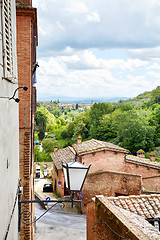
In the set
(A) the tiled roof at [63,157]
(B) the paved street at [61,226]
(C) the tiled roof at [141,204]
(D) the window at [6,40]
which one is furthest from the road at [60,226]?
(D) the window at [6,40]

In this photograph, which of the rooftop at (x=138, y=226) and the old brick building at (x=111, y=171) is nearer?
the rooftop at (x=138, y=226)

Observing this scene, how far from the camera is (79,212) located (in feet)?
56.3

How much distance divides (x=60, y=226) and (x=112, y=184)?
410 centimetres

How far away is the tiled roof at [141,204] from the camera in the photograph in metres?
7.99

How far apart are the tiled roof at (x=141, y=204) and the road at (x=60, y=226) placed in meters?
6.08

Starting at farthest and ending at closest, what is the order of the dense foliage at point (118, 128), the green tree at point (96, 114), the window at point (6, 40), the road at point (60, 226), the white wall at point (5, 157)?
the green tree at point (96, 114)
the dense foliage at point (118, 128)
the road at point (60, 226)
the window at point (6, 40)
the white wall at point (5, 157)

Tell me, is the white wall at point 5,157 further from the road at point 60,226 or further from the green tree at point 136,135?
the green tree at point 136,135

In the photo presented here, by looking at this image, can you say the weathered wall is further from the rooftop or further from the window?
the window

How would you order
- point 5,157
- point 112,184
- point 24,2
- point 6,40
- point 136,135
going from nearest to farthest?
point 5,157 → point 6,40 → point 24,2 → point 112,184 → point 136,135

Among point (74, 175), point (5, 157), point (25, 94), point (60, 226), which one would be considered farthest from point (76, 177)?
point (60, 226)

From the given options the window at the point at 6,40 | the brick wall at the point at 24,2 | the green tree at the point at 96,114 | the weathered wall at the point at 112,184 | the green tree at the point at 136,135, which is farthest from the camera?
the green tree at the point at 96,114

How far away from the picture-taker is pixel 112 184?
1579 centimetres

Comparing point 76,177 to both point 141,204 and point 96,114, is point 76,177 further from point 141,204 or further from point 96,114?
point 96,114

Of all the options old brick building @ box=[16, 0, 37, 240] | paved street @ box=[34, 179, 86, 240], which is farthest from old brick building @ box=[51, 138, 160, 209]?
old brick building @ box=[16, 0, 37, 240]
